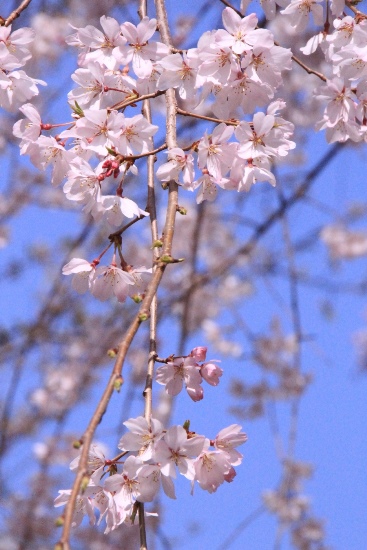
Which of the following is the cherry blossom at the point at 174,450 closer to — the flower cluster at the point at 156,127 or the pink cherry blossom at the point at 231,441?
the pink cherry blossom at the point at 231,441

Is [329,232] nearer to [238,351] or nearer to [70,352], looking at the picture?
[238,351]

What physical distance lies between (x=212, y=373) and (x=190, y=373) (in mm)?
49

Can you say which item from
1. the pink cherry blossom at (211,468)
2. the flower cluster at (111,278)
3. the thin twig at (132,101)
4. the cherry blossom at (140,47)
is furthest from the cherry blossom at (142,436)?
the cherry blossom at (140,47)

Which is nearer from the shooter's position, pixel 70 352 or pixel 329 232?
pixel 70 352

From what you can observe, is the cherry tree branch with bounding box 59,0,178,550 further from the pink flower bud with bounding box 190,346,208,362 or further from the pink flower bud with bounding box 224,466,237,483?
the pink flower bud with bounding box 224,466,237,483

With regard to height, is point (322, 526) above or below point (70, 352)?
below

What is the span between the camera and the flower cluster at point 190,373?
60.1 inches

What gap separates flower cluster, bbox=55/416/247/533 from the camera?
1307mm

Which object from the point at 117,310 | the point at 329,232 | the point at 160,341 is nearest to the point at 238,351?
the point at 329,232

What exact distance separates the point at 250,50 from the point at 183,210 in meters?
0.42

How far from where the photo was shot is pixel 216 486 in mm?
1395

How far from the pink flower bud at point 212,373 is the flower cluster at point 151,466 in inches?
4.0

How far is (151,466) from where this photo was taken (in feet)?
4.33

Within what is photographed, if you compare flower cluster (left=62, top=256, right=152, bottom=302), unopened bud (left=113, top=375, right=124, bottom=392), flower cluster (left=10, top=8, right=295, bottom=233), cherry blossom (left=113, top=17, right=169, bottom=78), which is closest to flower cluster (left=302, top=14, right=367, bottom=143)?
flower cluster (left=10, top=8, right=295, bottom=233)
